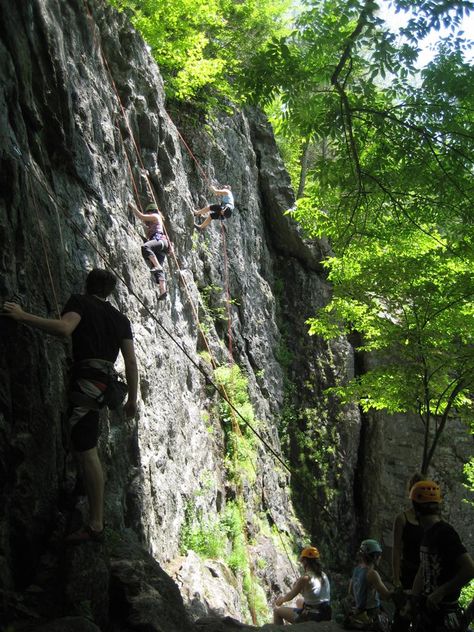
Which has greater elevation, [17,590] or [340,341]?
[340,341]

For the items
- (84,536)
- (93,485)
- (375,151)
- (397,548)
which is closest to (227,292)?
(375,151)

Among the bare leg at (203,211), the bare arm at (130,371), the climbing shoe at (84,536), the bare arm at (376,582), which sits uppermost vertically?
the bare leg at (203,211)

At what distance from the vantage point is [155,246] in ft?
29.7

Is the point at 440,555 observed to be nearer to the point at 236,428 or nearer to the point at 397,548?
the point at 397,548

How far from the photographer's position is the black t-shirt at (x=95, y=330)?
4.17 meters

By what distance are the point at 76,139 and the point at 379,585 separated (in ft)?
20.1

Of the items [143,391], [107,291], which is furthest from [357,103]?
[143,391]

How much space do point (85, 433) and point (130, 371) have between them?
682mm

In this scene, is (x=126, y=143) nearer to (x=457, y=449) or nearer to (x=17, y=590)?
(x=17, y=590)

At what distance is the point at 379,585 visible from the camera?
5.59 metres

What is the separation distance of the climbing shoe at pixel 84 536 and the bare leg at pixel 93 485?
4 centimetres

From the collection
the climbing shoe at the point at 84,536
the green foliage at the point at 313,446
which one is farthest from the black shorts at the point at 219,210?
the climbing shoe at the point at 84,536

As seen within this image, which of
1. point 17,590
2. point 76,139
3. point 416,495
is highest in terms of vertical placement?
point 76,139

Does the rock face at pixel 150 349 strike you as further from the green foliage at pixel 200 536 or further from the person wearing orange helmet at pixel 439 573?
the person wearing orange helmet at pixel 439 573
